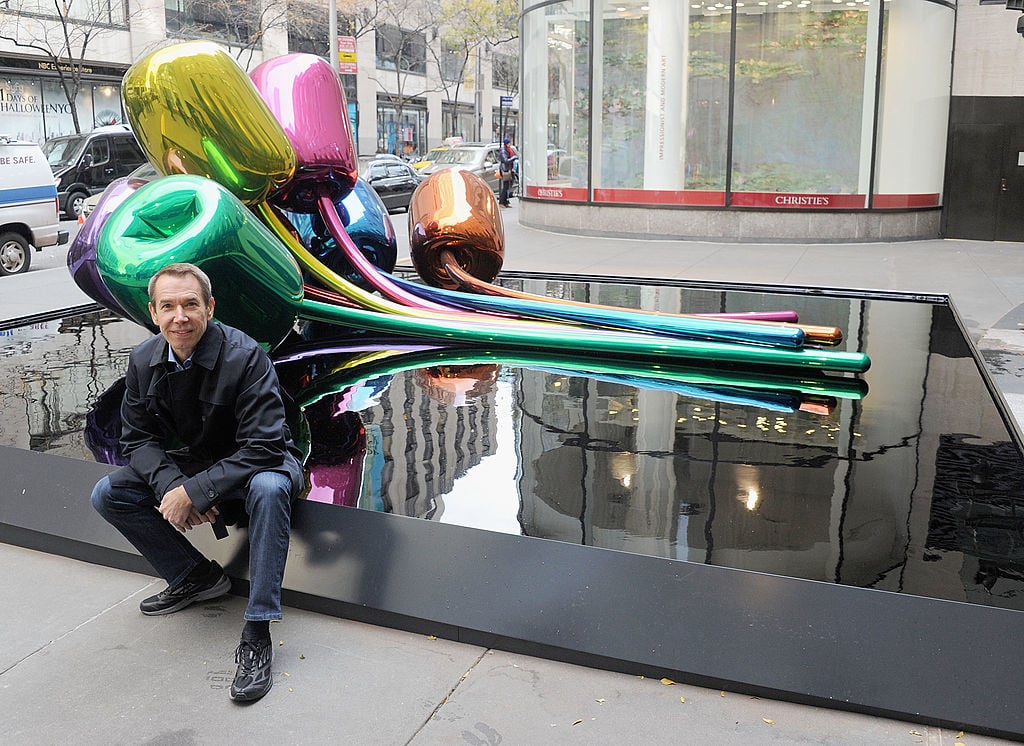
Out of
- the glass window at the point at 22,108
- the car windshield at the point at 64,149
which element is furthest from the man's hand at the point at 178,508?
the glass window at the point at 22,108

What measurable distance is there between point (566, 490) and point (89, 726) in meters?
→ 1.95

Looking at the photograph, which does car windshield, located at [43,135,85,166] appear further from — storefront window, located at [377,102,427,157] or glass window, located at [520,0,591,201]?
storefront window, located at [377,102,427,157]

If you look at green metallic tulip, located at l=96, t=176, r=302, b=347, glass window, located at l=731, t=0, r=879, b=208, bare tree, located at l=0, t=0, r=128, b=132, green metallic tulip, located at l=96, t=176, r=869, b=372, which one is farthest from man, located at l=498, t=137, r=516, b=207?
green metallic tulip, located at l=96, t=176, r=302, b=347

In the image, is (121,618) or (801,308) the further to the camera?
(801,308)

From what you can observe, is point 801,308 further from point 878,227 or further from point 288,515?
point 878,227

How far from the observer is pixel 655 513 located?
12.3 feet

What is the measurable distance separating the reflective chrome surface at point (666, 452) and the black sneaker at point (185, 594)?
1.73 ft

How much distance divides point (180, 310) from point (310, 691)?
4.12 ft

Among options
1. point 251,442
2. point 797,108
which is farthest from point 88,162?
point 251,442

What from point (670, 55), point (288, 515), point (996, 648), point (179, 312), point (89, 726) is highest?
point (670, 55)

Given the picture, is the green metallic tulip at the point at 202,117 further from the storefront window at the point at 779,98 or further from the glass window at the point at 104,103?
the glass window at the point at 104,103

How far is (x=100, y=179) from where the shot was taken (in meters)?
19.8

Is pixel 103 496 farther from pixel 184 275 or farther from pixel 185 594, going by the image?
pixel 184 275

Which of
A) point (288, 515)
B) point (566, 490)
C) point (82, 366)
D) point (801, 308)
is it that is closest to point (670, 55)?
point (801, 308)
